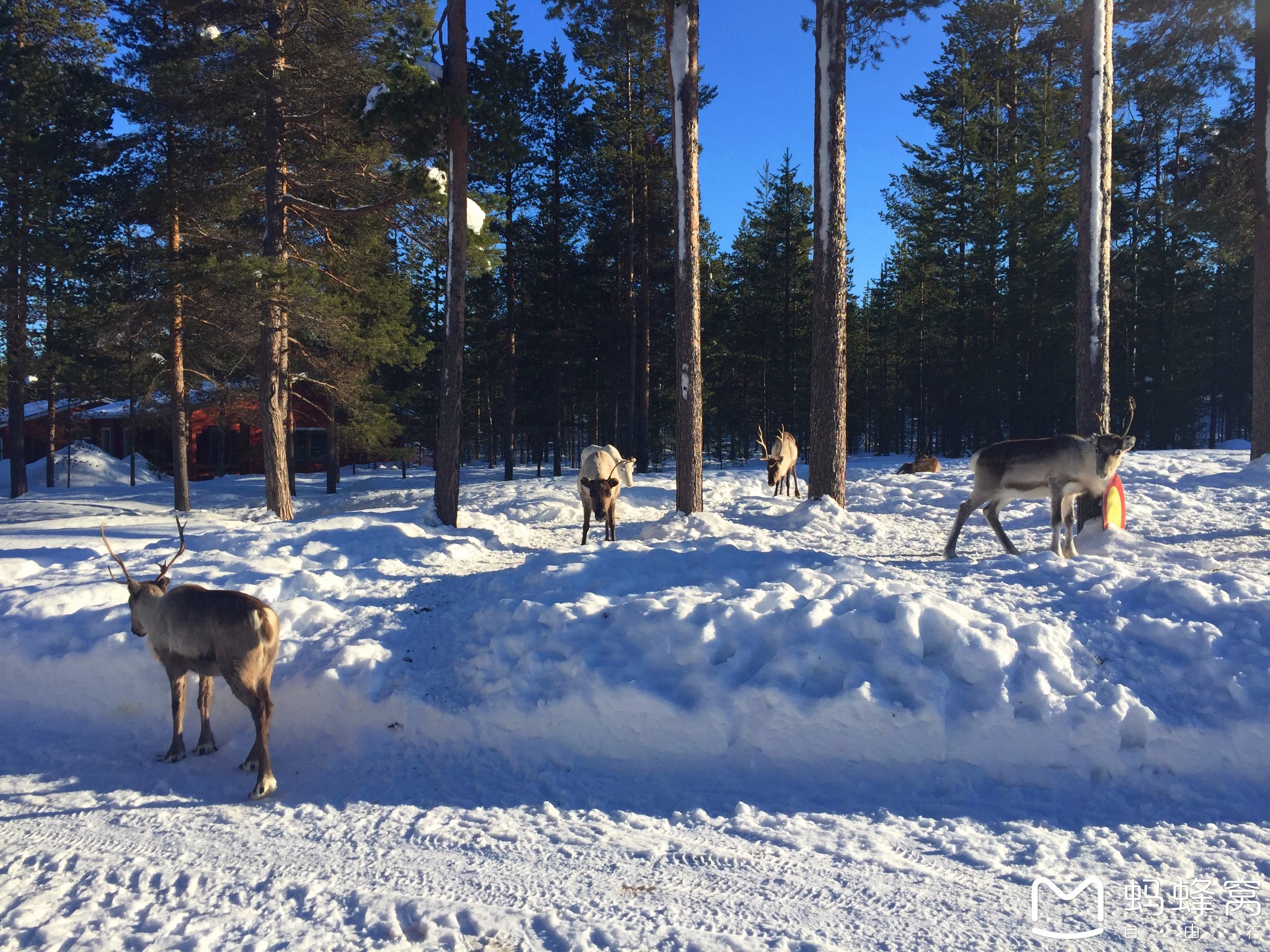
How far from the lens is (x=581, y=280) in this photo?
96.7ft

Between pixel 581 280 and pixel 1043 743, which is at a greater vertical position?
pixel 581 280

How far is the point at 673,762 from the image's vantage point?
457cm

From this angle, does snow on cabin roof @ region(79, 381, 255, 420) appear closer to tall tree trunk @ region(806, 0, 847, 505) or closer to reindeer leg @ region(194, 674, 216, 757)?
tall tree trunk @ region(806, 0, 847, 505)

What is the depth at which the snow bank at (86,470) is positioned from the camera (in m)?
31.8

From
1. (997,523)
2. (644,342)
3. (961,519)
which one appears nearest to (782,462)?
(961,519)

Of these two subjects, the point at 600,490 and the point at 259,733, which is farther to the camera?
the point at 600,490

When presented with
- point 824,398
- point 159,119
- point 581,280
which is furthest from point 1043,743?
point 581,280

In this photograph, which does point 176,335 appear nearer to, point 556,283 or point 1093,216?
point 556,283

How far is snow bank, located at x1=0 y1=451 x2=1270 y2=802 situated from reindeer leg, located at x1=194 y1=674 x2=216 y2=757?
1.11ft

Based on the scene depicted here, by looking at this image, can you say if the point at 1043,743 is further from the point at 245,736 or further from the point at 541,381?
the point at 541,381

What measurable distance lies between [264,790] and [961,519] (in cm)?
749

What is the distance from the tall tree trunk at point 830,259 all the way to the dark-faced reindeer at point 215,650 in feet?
31.4

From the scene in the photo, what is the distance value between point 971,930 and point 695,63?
13.1 meters

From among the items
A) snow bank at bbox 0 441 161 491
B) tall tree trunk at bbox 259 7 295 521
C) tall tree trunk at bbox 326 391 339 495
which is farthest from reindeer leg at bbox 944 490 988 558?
snow bank at bbox 0 441 161 491
